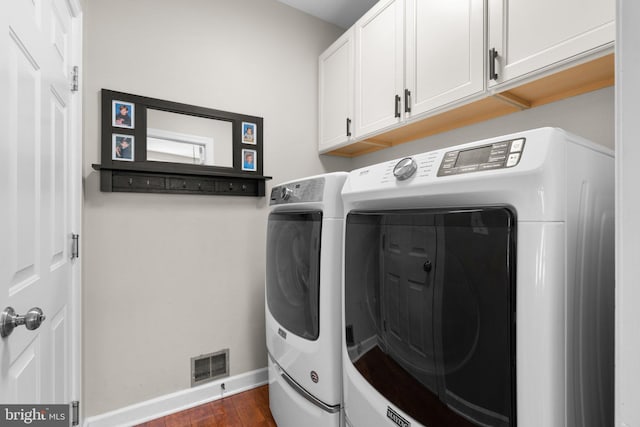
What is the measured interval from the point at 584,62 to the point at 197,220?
2083 millimetres

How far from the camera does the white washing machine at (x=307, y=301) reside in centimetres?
125

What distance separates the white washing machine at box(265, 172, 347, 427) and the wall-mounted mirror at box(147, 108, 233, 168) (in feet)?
2.22

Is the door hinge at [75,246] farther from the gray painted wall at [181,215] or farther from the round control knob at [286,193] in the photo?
the round control knob at [286,193]

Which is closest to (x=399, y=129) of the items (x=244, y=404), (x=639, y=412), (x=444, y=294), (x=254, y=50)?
(x=254, y=50)

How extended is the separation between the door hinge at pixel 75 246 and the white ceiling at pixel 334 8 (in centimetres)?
215

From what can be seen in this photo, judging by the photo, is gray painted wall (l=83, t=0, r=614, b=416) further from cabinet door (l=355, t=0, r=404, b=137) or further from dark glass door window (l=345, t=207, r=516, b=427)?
dark glass door window (l=345, t=207, r=516, b=427)

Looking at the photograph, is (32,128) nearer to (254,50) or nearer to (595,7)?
(254,50)

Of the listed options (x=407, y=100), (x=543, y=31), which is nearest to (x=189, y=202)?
(x=407, y=100)

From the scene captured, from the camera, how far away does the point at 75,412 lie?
1478mm

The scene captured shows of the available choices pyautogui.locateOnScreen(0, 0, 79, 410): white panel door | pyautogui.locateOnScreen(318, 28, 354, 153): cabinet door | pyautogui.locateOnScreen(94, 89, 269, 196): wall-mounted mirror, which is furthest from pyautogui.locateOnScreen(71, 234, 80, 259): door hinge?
pyautogui.locateOnScreen(318, 28, 354, 153): cabinet door

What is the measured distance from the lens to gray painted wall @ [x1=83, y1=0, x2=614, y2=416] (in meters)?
1.71

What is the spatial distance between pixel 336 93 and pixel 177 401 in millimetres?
2362

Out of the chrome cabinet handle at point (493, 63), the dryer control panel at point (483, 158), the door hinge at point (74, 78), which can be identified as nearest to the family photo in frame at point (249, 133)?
the door hinge at point (74, 78)

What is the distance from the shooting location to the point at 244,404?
6.43ft
